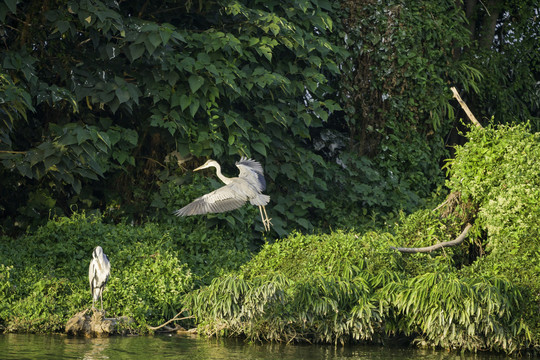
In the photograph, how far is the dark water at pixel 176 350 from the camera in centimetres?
768

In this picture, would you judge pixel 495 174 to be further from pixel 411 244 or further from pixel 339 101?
pixel 339 101

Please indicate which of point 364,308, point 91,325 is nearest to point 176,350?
point 91,325

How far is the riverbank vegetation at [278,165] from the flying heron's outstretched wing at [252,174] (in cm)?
85

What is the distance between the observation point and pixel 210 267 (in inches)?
430

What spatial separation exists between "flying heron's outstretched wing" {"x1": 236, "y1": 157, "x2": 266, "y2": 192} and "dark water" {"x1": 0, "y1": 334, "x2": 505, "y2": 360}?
2.45 meters

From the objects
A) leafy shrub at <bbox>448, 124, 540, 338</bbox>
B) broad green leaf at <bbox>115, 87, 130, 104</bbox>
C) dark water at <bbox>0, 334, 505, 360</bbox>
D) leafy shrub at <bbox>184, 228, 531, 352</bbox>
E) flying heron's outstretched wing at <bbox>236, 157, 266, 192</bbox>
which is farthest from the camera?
broad green leaf at <bbox>115, 87, 130, 104</bbox>

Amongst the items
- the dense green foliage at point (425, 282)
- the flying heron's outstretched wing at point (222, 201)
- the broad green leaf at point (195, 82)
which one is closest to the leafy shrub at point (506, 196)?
the dense green foliage at point (425, 282)

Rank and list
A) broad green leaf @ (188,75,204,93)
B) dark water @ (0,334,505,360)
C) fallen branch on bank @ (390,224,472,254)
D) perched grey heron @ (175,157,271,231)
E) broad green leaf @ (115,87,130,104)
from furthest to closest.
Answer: broad green leaf @ (188,75,204,93)
broad green leaf @ (115,87,130,104)
perched grey heron @ (175,157,271,231)
fallen branch on bank @ (390,224,472,254)
dark water @ (0,334,505,360)

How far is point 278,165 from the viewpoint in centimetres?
1359

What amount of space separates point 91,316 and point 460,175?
15.5 feet

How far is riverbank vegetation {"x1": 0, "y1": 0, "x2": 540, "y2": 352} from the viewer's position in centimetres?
→ 880

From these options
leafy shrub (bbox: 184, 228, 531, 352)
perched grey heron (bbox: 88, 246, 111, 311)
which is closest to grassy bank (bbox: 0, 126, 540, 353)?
leafy shrub (bbox: 184, 228, 531, 352)

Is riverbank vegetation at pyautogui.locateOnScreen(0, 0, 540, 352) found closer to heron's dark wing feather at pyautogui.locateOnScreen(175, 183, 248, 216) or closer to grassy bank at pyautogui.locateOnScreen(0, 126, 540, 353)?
grassy bank at pyautogui.locateOnScreen(0, 126, 540, 353)

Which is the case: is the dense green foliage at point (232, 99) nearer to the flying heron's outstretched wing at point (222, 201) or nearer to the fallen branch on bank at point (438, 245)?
the flying heron's outstretched wing at point (222, 201)
